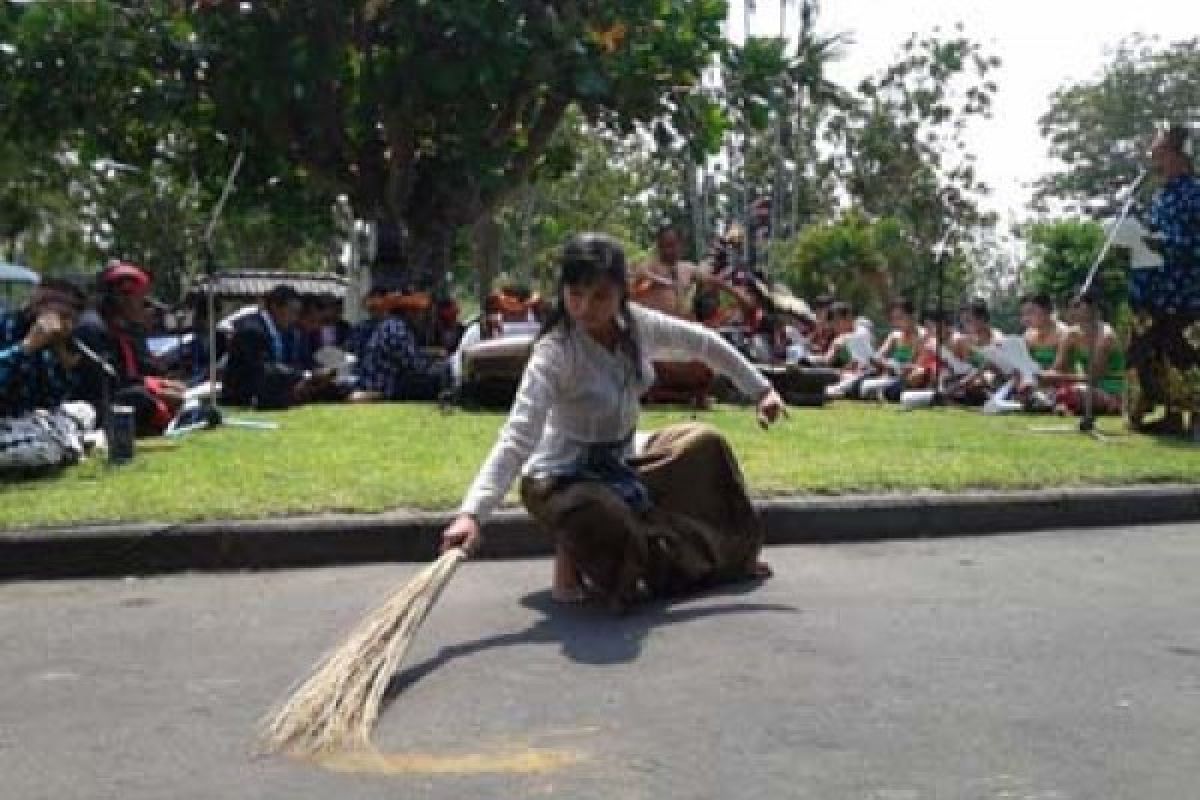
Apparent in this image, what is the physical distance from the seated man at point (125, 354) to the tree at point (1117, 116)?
137ft

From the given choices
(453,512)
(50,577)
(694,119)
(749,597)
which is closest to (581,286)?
(749,597)

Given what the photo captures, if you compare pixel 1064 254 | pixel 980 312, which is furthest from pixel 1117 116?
pixel 980 312

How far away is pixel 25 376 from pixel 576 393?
12.2 feet

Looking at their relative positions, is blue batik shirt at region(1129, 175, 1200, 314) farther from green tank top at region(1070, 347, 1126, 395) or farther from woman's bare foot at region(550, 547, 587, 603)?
woman's bare foot at region(550, 547, 587, 603)

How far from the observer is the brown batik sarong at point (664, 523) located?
523 centimetres

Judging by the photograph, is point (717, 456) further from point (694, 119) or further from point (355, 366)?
point (694, 119)

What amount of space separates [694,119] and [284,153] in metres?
4.38

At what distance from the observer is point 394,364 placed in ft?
42.9

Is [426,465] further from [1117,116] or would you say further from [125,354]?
[1117,116]

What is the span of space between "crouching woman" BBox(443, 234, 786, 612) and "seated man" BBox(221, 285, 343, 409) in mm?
6903

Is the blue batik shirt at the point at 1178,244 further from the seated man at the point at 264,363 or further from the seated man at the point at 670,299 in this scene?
the seated man at the point at 264,363

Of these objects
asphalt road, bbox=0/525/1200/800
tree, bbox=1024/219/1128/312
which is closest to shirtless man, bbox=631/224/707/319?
asphalt road, bbox=0/525/1200/800

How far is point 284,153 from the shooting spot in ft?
51.7

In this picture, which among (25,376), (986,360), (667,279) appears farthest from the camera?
(986,360)
